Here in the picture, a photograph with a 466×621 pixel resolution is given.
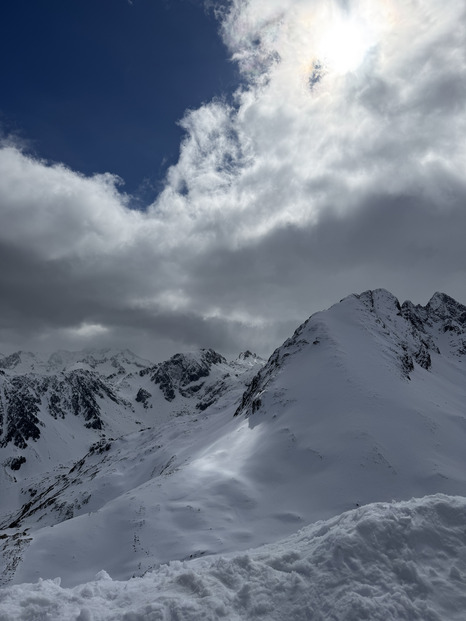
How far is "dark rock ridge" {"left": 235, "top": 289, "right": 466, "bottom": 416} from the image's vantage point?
1870 inches

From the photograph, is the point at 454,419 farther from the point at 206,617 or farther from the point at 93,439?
the point at 93,439

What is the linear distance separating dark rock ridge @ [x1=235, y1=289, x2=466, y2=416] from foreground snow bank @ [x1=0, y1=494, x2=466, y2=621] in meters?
30.5

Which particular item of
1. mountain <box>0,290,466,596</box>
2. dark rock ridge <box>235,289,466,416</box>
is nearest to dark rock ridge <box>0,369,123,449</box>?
mountain <box>0,290,466,596</box>

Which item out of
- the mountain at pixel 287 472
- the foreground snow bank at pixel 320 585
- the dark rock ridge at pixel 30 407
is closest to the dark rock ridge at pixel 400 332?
the mountain at pixel 287 472

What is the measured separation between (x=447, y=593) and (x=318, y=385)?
2946 cm

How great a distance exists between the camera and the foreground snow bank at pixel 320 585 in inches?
306

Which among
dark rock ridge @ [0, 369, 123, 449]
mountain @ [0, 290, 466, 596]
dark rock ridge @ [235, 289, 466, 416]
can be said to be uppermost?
dark rock ridge @ [0, 369, 123, 449]

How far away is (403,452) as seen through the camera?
27281 mm

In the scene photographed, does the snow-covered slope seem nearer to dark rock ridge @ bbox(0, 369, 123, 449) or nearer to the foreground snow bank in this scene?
dark rock ridge @ bbox(0, 369, 123, 449)

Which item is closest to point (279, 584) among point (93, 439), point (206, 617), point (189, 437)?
point (206, 617)

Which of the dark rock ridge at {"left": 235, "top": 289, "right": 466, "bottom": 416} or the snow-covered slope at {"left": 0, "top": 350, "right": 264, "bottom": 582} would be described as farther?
the snow-covered slope at {"left": 0, "top": 350, "right": 264, "bottom": 582}

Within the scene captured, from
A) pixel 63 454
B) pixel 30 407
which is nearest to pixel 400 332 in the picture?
pixel 63 454

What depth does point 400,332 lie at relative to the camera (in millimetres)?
69000

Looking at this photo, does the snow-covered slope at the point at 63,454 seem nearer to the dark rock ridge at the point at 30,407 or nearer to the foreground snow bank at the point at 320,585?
the dark rock ridge at the point at 30,407
